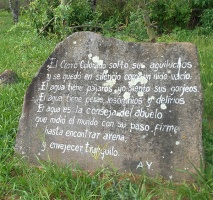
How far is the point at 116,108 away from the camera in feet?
10.7

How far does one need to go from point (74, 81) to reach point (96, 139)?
2.03 ft

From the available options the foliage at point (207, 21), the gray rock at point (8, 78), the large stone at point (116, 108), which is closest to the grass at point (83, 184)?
the large stone at point (116, 108)

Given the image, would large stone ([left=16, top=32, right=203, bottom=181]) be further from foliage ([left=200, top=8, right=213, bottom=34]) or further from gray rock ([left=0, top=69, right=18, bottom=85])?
foliage ([left=200, top=8, right=213, bottom=34])

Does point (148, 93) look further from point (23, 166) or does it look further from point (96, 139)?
point (23, 166)

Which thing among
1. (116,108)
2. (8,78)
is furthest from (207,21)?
(116,108)

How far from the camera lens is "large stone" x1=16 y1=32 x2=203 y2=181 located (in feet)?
9.95

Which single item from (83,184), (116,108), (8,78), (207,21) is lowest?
(207,21)

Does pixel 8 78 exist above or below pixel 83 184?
above

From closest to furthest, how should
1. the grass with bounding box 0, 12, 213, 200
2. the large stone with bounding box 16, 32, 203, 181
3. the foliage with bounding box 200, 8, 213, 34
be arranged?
the grass with bounding box 0, 12, 213, 200
the large stone with bounding box 16, 32, 203, 181
the foliage with bounding box 200, 8, 213, 34

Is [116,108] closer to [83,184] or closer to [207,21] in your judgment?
[83,184]

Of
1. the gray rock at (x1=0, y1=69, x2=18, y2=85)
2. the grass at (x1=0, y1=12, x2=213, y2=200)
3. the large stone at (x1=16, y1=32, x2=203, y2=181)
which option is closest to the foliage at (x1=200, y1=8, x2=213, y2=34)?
the gray rock at (x1=0, y1=69, x2=18, y2=85)

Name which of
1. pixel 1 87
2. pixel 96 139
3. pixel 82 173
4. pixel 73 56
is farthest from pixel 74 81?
pixel 1 87

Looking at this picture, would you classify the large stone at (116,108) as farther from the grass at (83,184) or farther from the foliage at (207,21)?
the foliage at (207,21)

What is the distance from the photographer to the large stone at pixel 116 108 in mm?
3033
